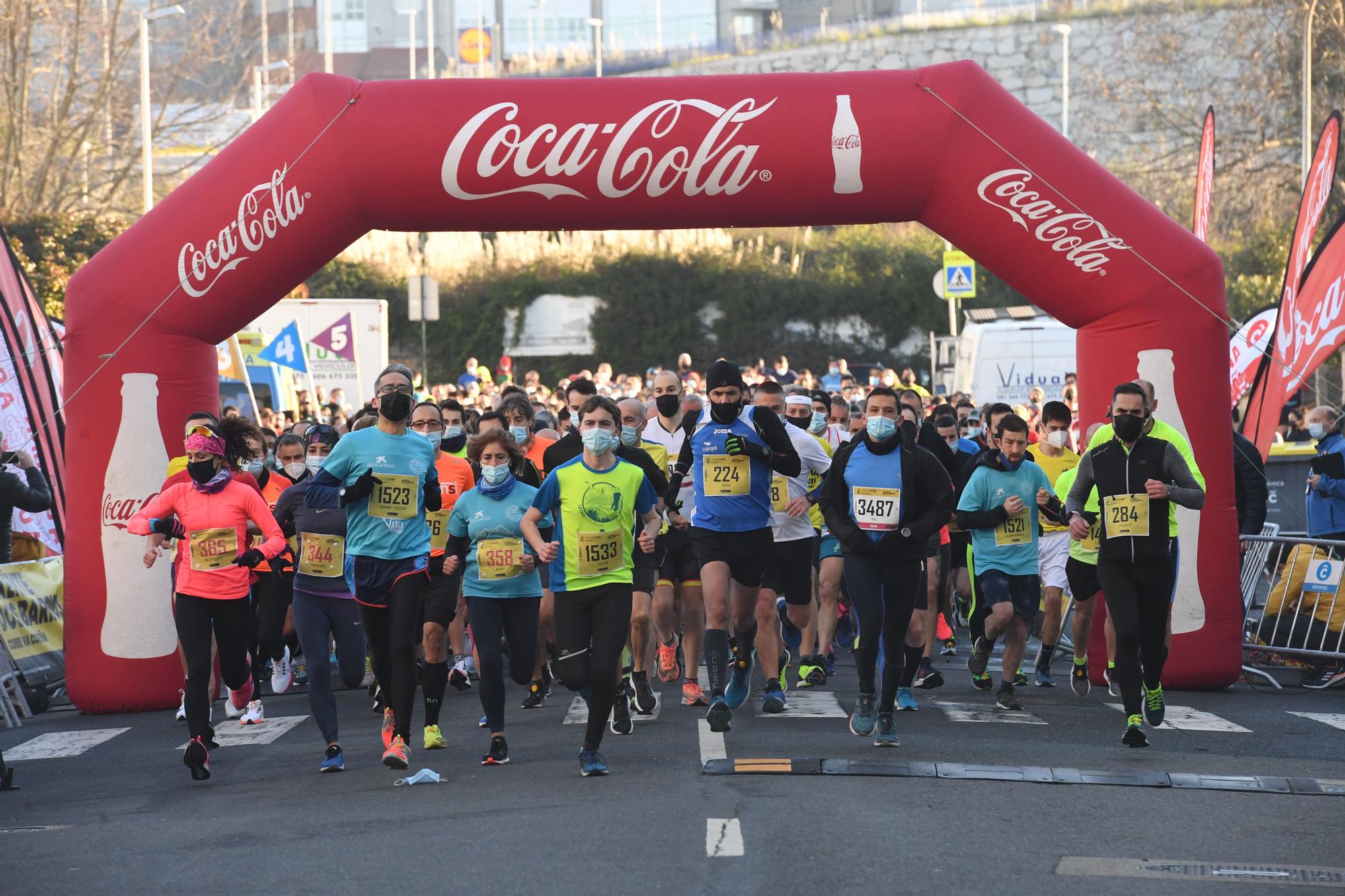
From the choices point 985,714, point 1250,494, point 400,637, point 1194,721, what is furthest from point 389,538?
point 1250,494

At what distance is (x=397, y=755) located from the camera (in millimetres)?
9047

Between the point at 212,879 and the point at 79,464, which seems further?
the point at 79,464

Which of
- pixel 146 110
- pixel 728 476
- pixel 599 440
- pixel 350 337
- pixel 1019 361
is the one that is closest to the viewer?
pixel 599 440

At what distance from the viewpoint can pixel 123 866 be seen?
7.08m

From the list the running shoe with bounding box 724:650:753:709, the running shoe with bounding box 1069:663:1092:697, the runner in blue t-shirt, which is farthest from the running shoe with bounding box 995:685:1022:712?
the runner in blue t-shirt

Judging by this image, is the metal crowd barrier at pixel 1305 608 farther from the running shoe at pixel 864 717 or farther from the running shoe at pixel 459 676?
the running shoe at pixel 459 676

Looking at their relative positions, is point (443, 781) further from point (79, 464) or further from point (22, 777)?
point (79, 464)

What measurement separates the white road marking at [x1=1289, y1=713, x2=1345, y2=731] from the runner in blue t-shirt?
5534mm

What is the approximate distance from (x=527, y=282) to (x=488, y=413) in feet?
119

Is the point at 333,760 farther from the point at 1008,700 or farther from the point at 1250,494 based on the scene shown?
the point at 1250,494

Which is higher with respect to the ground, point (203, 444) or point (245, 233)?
point (245, 233)

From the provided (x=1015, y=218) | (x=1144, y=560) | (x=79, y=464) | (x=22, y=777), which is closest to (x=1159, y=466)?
(x=1144, y=560)

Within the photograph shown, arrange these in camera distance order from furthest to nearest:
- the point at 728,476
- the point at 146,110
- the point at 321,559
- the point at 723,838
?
the point at 146,110, the point at 728,476, the point at 321,559, the point at 723,838

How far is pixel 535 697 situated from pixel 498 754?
2.59m
